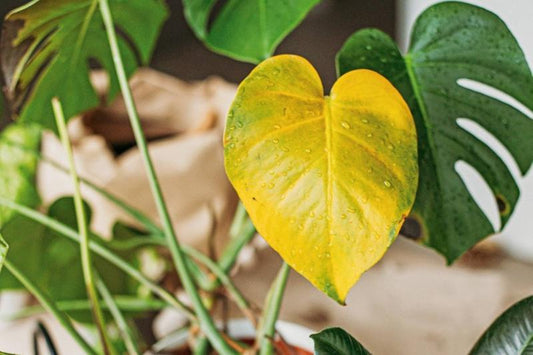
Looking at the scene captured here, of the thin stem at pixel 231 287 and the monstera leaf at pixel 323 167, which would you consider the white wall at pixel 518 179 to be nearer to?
the thin stem at pixel 231 287

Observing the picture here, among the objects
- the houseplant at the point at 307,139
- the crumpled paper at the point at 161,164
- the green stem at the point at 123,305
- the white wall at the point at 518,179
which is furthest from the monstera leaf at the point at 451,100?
the white wall at the point at 518,179

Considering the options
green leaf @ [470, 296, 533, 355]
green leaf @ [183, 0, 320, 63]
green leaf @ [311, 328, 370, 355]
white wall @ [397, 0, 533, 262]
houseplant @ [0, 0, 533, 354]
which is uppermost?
green leaf @ [183, 0, 320, 63]

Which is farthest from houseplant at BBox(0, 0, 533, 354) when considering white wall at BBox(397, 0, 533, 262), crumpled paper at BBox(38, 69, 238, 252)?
white wall at BBox(397, 0, 533, 262)

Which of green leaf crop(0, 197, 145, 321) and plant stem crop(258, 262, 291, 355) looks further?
green leaf crop(0, 197, 145, 321)

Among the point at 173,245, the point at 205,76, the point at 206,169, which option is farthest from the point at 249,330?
the point at 205,76

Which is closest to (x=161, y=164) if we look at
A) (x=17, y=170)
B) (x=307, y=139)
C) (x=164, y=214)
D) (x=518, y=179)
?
(x=17, y=170)

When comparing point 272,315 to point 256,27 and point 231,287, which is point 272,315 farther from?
point 256,27

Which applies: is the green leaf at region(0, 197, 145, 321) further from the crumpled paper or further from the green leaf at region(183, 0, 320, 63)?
→ the green leaf at region(183, 0, 320, 63)
